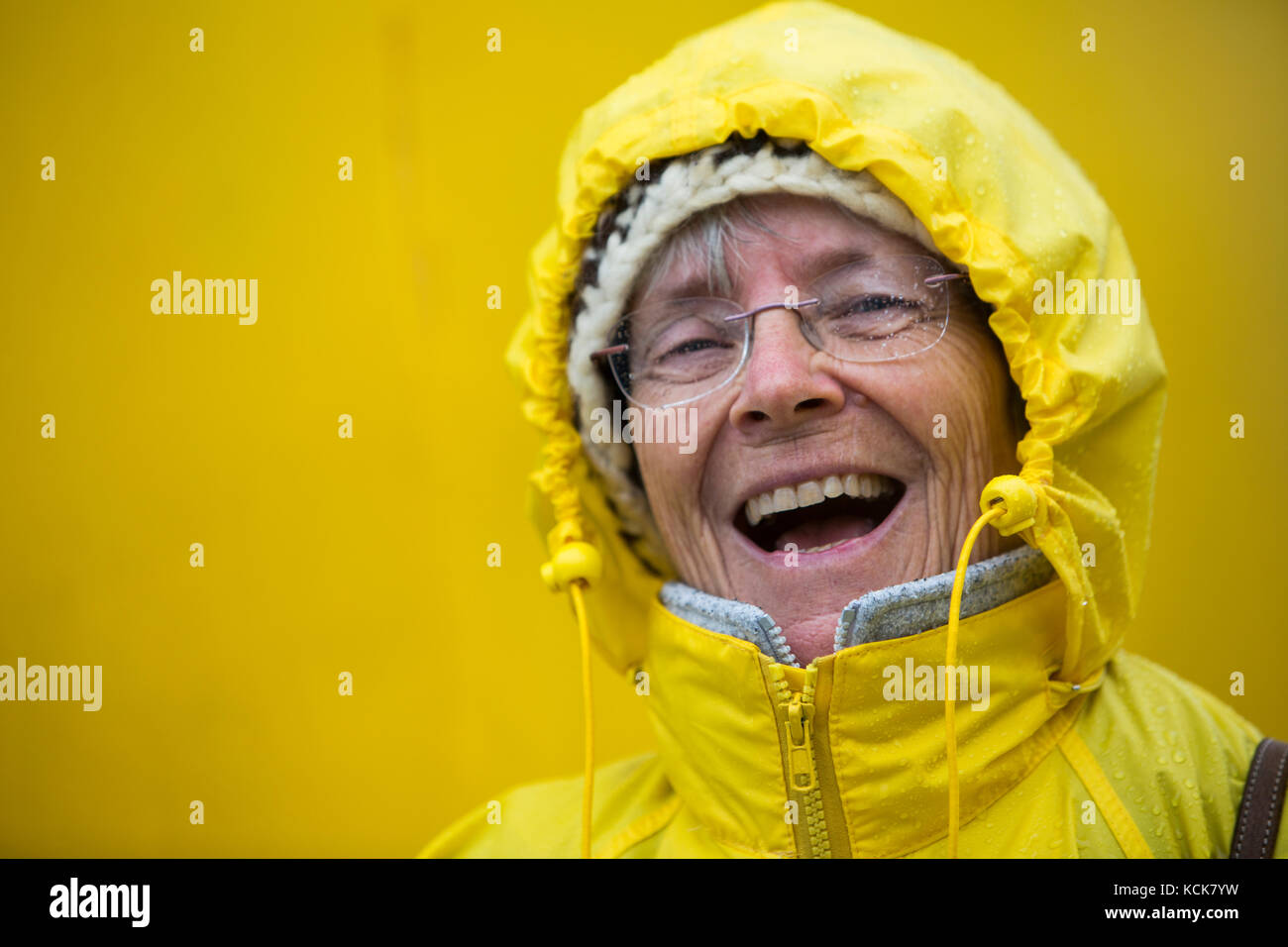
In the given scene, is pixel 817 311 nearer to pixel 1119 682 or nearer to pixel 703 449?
pixel 703 449

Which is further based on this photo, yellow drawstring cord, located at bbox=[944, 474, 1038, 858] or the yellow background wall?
the yellow background wall

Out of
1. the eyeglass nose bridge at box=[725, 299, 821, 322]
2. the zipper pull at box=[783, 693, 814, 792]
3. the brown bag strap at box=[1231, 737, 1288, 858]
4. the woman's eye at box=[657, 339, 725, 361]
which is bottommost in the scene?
the brown bag strap at box=[1231, 737, 1288, 858]

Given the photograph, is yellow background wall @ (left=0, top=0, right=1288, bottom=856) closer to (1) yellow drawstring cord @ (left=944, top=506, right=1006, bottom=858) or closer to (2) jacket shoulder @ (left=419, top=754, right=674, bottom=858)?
(2) jacket shoulder @ (left=419, top=754, right=674, bottom=858)

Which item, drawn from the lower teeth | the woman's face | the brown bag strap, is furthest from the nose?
the brown bag strap

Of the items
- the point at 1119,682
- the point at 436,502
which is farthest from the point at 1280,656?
the point at 436,502

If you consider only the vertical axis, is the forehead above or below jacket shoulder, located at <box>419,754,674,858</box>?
above

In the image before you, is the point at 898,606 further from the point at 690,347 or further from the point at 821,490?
the point at 690,347

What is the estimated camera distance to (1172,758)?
1.46 m

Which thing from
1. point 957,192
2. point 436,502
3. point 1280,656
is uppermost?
point 957,192

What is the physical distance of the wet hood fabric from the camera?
144cm

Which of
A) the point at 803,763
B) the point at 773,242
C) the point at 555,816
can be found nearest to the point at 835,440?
the point at 773,242

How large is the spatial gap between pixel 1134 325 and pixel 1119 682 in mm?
493
